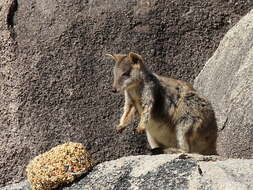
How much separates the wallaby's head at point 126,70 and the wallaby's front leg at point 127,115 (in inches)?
6.7

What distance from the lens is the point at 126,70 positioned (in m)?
10.9

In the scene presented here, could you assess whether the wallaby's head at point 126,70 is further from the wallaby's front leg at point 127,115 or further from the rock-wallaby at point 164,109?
the wallaby's front leg at point 127,115

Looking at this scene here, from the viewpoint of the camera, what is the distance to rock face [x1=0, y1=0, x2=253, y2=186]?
1095 centimetres

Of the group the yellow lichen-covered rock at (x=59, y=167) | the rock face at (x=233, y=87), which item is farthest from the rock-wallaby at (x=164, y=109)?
the yellow lichen-covered rock at (x=59, y=167)

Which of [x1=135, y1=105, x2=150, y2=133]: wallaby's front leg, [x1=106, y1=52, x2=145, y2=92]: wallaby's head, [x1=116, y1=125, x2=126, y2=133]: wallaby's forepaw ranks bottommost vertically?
[x1=116, y1=125, x2=126, y2=133]: wallaby's forepaw

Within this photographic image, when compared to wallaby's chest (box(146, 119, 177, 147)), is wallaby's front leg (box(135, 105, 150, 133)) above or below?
above

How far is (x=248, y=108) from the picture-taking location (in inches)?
415

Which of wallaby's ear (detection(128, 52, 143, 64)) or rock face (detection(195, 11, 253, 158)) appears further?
wallaby's ear (detection(128, 52, 143, 64))

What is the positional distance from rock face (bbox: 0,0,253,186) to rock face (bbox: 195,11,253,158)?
19 centimetres

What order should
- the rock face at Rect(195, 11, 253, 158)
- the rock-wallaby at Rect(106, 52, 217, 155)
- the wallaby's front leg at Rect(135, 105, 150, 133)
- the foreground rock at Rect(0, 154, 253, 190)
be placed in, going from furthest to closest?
the rock face at Rect(195, 11, 253, 158) < the rock-wallaby at Rect(106, 52, 217, 155) < the wallaby's front leg at Rect(135, 105, 150, 133) < the foreground rock at Rect(0, 154, 253, 190)

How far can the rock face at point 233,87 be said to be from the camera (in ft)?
34.8

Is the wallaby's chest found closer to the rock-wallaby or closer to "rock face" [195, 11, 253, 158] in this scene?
the rock-wallaby

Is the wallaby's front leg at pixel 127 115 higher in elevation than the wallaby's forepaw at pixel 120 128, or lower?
higher

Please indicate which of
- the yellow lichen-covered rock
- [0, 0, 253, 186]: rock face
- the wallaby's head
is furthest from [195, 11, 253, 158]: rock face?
the yellow lichen-covered rock
